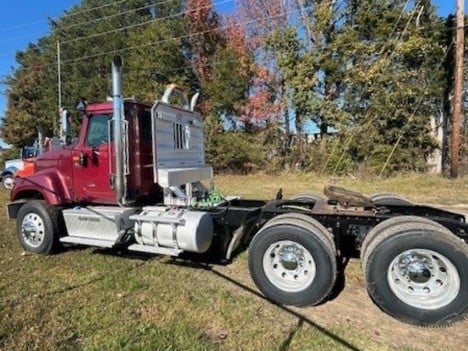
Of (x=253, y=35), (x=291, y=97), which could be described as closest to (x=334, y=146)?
(x=291, y=97)

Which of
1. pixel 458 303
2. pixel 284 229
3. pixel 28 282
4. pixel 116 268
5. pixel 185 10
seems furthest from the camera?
pixel 185 10

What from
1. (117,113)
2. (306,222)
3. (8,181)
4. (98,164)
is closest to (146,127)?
(117,113)

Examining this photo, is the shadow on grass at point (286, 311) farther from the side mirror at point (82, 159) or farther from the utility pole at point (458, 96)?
the utility pole at point (458, 96)

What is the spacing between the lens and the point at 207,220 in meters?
5.67

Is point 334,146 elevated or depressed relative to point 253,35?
depressed

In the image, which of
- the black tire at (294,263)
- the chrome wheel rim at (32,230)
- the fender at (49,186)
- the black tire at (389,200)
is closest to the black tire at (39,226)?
the chrome wheel rim at (32,230)

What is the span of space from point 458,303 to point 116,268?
4.22 meters

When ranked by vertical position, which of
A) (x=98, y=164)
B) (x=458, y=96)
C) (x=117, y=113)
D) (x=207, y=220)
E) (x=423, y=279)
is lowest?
(x=423, y=279)

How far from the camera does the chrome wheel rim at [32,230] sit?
261 inches

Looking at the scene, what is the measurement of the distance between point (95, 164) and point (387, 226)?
4.30 meters

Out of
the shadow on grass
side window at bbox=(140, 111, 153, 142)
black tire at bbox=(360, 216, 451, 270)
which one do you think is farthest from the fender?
black tire at bbox=(360, 216, 451, 270)

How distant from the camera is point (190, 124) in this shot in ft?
23.3

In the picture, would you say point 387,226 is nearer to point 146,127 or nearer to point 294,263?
point 294,263

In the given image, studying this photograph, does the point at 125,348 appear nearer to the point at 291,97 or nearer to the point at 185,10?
the point at 291,97
